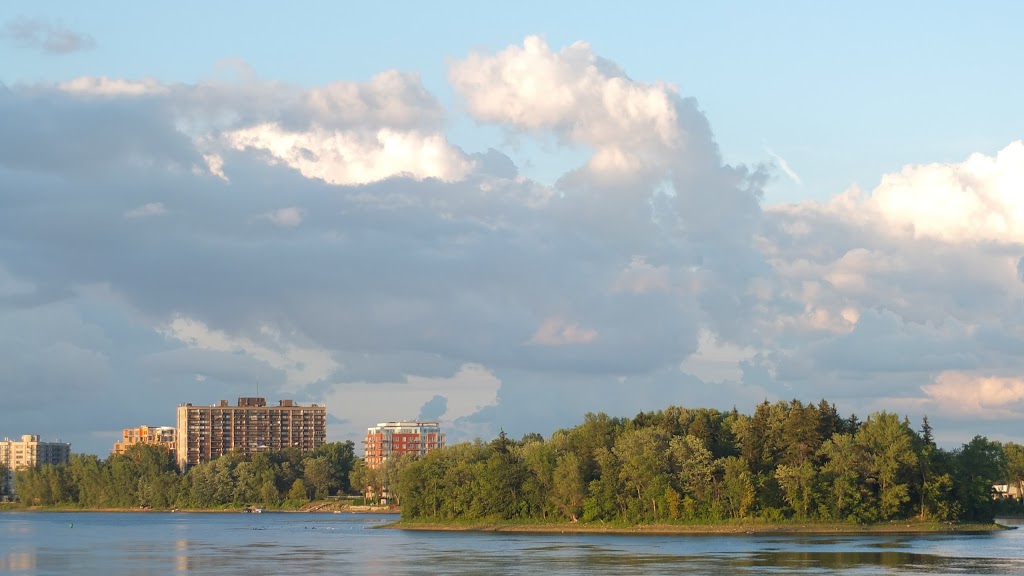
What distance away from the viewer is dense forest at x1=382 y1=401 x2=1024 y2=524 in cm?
14050

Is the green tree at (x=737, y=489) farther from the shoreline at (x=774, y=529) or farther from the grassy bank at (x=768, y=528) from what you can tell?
the shoreline at (x=774, y=529)

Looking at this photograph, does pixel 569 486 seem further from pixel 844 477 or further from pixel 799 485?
pixel 844 477

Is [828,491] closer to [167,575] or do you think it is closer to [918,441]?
[918,441]

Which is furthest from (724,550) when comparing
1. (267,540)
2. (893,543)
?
(267,540)

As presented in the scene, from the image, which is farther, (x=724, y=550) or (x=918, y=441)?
(x=918, y=441)

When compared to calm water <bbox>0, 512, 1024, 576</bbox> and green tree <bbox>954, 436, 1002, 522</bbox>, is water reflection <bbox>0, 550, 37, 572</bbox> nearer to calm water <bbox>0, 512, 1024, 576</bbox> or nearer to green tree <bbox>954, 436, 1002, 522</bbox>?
calm water <bbox>0, 512, 1024, 576</bbox>

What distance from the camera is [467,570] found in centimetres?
9750

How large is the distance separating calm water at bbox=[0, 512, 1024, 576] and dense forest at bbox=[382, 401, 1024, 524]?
6.07 meters

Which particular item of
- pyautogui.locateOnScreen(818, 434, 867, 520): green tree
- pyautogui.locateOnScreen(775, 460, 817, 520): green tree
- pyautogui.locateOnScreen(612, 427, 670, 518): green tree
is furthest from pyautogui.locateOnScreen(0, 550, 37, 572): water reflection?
pyautogui.locateOnScreen(818, 434, 867, 520): green tree

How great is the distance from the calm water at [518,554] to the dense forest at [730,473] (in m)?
6.07

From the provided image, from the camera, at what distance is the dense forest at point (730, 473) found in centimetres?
14050

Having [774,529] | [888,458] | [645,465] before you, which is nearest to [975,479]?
[888,458]

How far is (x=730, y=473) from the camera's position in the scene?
14238 cm

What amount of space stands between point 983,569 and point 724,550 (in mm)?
28471
